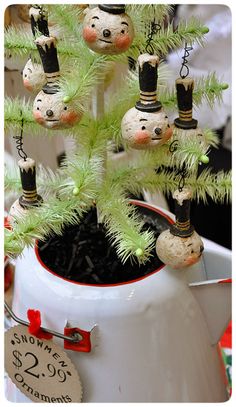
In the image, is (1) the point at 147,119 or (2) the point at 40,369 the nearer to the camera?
(1) the point at 147,119

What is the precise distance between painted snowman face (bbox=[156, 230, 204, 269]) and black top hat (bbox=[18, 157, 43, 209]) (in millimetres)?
104

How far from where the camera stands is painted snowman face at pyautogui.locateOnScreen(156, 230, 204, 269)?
17.0 inches

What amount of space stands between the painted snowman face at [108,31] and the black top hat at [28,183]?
11 centimetres

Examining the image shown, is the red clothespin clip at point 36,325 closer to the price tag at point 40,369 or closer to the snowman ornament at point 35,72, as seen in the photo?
the price tag at point 40,369

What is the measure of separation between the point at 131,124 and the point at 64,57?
0.10 metres

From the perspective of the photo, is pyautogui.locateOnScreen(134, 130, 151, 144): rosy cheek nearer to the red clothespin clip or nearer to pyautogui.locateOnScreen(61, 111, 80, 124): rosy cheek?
pyautogui.locateOnScreen(61, 111, 80, 124): rosy cheek

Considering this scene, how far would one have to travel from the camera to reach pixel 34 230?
0.41m

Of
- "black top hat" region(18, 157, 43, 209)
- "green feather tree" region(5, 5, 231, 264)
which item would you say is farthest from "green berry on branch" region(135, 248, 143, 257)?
"black top hat" region(18, 157, 43, 209)

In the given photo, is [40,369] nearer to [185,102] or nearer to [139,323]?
[139,323]

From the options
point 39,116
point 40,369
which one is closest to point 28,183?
point 39,116

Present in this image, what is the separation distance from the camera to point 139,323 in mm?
442

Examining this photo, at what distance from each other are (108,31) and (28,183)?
138mm

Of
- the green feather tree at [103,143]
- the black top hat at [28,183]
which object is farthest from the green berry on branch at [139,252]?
the black top hat at [28,183]

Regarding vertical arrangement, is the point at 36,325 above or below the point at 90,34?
below
